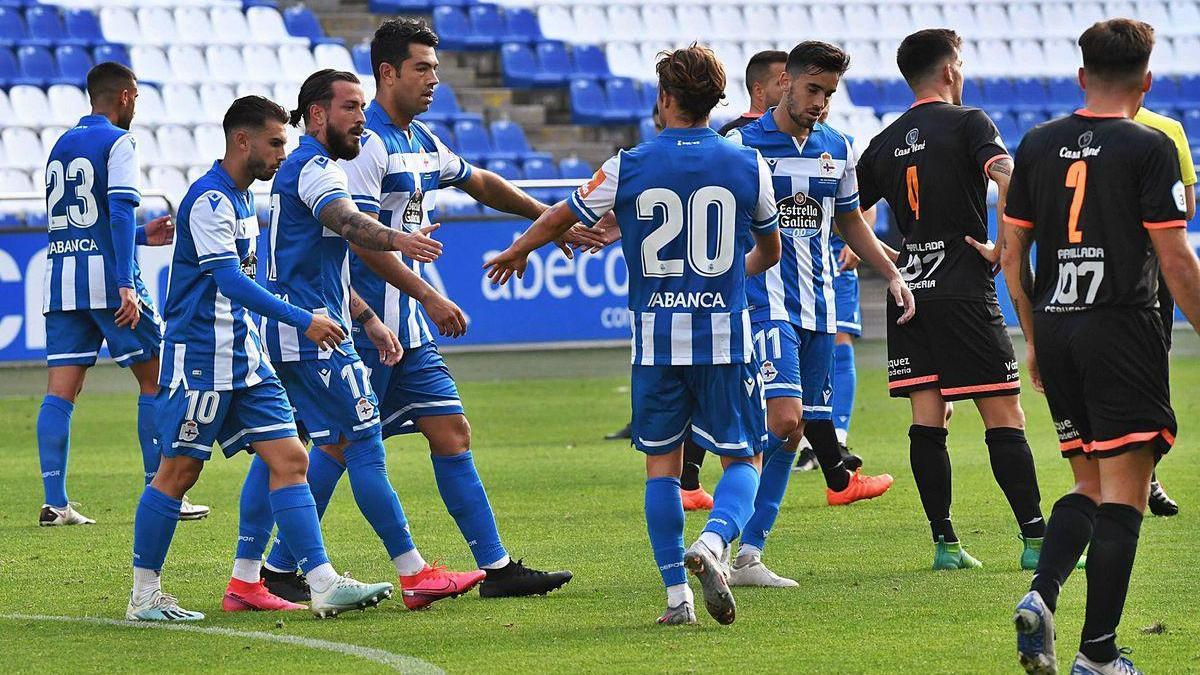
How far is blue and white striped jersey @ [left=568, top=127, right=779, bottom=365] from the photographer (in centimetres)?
531

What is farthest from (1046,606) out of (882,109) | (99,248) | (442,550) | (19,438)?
(882,109)

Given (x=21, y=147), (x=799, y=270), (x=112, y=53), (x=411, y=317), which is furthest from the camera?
(x=112, y=53)

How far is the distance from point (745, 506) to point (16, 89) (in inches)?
536

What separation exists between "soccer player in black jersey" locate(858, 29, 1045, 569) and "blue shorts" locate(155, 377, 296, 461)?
240 centimetres

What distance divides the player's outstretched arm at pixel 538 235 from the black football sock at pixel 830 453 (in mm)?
3058

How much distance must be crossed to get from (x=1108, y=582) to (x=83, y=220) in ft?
18.3

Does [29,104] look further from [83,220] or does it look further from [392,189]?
[392,189]

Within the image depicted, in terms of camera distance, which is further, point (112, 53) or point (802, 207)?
point (112, 53)

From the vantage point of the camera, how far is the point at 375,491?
229 inches

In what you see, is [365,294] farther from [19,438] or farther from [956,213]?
[19,438]

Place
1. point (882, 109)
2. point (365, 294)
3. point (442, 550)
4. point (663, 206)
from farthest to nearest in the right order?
point (882, 109) < point (442, 550) < point (365, 294) < point (663, 206)

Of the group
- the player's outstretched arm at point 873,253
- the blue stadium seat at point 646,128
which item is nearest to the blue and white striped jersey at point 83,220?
the player's outstretched arm at point 873,253

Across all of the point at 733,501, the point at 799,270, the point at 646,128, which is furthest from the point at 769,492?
the point at 646,128

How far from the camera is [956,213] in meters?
6.45
